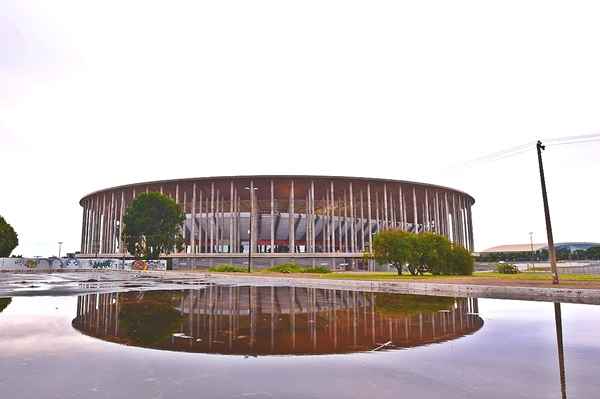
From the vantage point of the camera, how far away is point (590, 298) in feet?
53.4

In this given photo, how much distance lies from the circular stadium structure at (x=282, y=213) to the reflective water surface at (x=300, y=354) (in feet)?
179

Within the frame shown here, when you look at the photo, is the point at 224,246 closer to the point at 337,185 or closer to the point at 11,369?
the point at 337,185

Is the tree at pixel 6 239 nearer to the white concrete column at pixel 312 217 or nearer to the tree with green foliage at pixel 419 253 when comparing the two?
the white concrete column at pixel 312 217

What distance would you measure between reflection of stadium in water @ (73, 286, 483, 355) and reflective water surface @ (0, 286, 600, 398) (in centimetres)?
4

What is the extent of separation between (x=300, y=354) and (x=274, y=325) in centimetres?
334

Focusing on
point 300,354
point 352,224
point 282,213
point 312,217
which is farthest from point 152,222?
point 300,354

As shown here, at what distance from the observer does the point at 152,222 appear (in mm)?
59531

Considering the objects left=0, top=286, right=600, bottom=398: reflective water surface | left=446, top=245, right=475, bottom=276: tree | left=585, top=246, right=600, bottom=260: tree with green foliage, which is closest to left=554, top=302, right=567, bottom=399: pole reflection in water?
left=0, top=286, right=600, bottom=398: reflective water surface

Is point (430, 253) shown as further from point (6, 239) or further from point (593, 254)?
point (593, 254)

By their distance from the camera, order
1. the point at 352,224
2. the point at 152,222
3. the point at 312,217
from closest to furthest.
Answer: the point at 152,222 < the point at 312,217 < the point at 352,224

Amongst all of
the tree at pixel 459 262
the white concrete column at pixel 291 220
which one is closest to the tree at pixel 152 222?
the white concrete column at pixel 291 220

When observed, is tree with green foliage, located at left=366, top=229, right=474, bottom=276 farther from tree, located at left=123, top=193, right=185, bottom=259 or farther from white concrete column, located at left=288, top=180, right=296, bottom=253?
tree, located at left=123, top=193, right=185, bottom=259

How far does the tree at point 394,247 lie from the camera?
3528 centimetres

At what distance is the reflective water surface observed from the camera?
5129 millimetres
